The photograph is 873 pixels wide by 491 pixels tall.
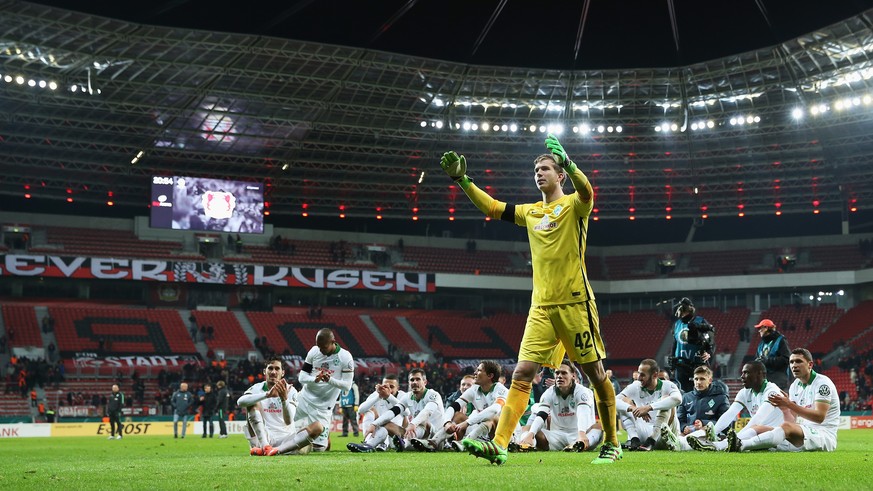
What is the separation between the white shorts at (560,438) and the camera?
15.3 m

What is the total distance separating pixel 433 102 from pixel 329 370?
2971 centimetres

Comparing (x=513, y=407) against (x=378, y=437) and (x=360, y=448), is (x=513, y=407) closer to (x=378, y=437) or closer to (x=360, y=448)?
(x=360, y=448)

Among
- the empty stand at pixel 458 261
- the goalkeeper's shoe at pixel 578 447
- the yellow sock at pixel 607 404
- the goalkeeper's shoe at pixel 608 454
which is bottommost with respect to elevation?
the goalkeeper's shoe at pixel 578 447

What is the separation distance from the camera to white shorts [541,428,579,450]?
15.3 meters

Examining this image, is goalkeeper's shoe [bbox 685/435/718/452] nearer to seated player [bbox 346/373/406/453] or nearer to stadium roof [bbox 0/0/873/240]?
seated player [bbox 346/373/406/453]

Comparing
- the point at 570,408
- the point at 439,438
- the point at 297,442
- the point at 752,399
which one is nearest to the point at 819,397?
the point at 752,399

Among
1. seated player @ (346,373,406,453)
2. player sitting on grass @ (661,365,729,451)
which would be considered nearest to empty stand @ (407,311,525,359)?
seated player @ (346,373,406,453)

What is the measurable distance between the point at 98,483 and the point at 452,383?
39.5 meters

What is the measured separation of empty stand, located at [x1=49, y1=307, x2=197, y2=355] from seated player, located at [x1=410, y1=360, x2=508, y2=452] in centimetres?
3599

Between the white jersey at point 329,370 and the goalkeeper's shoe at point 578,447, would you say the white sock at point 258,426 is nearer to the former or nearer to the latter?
the white jersey at point 329,370

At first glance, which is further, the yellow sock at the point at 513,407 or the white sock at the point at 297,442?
the white sock at the point at 297,442

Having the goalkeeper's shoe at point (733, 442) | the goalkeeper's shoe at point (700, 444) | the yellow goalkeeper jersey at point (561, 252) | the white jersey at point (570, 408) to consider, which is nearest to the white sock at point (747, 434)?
the goalkeeper's shoe at point (733, 442)

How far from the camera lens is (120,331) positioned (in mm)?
49938

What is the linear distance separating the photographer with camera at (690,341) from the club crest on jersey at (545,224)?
260 inches
